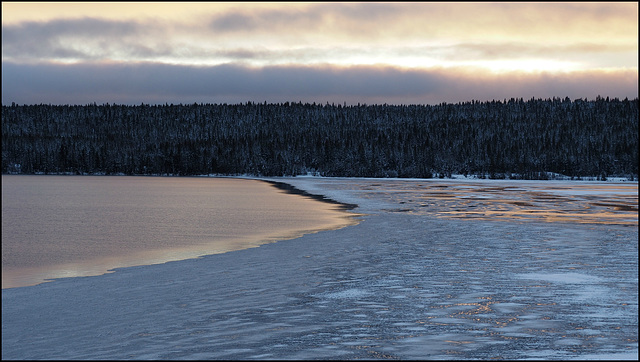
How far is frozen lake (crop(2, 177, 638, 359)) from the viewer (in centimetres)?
761

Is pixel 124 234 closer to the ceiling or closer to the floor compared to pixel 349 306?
closer to the floor

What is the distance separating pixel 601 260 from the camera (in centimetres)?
1479

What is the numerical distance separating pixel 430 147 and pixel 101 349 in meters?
182

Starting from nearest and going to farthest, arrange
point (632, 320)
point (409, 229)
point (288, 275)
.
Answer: point (632, 320), point (288, 275), point (409, 229)

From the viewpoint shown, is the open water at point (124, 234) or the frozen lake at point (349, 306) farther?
the open water at point (124, 234)

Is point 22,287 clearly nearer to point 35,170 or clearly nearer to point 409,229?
point 409,229

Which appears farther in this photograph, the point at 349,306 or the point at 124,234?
the point at 124,234

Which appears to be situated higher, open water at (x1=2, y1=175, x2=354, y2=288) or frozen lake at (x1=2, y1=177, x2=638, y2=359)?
frozen lake at (x1=2, y1=177, x2=638, y2=359)

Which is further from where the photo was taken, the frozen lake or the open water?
the open water

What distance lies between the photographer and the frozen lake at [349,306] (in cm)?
761

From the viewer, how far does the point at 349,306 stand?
1004 centimetres

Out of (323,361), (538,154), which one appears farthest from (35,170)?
(323,361)

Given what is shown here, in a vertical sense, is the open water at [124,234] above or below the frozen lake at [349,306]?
below

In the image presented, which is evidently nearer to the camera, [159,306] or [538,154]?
[159,306]
